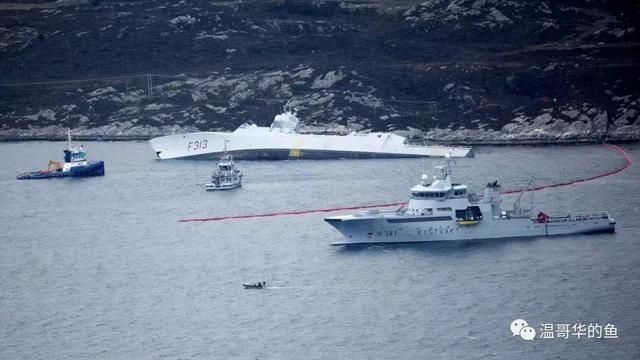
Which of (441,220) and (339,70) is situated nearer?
(441,220)

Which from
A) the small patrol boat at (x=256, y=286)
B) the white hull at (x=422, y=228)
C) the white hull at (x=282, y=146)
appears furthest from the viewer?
the white hull at (x=282, y=146)

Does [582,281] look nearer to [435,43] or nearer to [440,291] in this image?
[440,291]

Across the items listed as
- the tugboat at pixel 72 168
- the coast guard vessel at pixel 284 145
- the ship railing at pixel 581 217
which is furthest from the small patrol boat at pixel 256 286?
the coast guard vessel at pixel 284 145

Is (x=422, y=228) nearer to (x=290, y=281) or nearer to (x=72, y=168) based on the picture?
(x=290, y=281)

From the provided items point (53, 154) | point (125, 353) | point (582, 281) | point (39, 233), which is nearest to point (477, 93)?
point (53, 154)

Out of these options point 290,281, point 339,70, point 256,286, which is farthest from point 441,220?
point 339,70

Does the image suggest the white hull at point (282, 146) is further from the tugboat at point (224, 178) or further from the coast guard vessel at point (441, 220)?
the coast guard vessel at point (441, 220)
